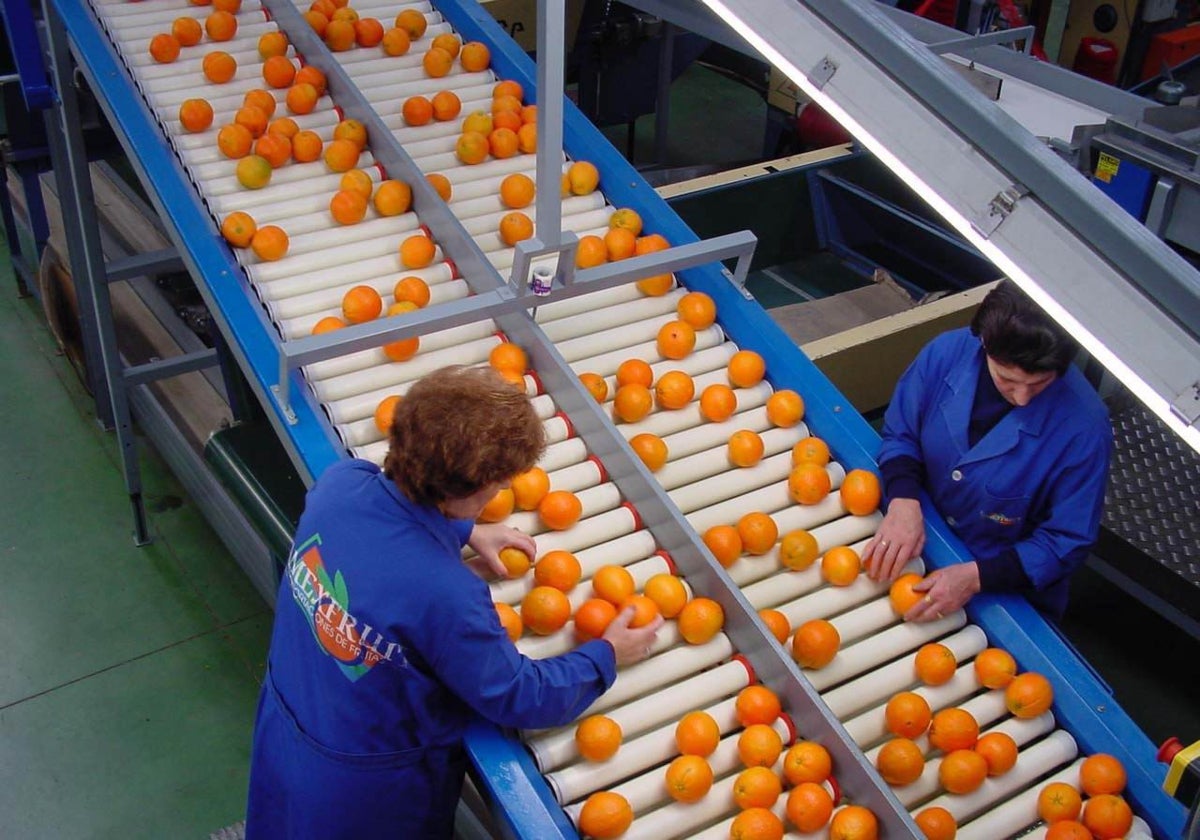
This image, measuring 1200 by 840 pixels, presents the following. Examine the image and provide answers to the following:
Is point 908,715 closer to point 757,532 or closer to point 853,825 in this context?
point 853,825

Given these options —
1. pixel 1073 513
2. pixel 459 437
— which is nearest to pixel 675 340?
pixel 1073 513

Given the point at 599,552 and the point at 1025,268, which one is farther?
the point at 599,552

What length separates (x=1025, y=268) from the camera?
68.9 inches

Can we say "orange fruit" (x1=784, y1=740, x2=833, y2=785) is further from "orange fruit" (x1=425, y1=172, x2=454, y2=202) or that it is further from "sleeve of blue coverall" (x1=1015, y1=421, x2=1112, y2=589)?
"orange fruit" (x1=425, y1=172, x2=454, y2=202)

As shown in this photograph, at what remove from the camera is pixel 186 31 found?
4480 mm

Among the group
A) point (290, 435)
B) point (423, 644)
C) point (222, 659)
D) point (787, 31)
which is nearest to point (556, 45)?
point (787, 31)

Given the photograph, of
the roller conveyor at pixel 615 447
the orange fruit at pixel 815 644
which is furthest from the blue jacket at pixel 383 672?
the orange fruit at pixel 815 644

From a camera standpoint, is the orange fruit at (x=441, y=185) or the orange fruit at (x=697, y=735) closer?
the orange fruit at (x=697, y=735)

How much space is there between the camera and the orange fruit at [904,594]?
327 cm

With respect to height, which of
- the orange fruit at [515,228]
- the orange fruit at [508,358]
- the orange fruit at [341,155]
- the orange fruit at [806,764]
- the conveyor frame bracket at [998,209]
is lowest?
the orange fruit at [806,764]

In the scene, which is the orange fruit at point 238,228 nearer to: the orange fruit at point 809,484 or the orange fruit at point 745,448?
the orange fruit at point 745,448

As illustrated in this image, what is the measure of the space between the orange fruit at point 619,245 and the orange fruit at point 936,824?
221 cm

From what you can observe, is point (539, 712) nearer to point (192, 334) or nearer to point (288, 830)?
point (288, 830)

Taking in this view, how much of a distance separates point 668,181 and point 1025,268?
19.3 feet
